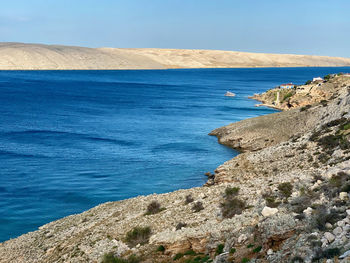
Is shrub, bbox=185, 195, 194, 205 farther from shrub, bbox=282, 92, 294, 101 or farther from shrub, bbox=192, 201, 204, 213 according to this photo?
shrub, bbox=282, 92, 294, 101

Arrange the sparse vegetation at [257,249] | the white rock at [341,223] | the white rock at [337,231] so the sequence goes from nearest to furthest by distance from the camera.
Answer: the white rock at [337,231], the white rock at [341,223], the sparse vegetation at [257,249]

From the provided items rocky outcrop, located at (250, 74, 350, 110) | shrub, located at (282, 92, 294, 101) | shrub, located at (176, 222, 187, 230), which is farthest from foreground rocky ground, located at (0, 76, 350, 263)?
shrub, located at (282, 92, 294, 101)

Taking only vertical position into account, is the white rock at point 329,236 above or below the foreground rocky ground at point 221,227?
above

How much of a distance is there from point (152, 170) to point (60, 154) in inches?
508

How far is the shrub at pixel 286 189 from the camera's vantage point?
2128cm

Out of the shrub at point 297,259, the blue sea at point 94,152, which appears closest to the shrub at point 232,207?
the shrub at point 297,259

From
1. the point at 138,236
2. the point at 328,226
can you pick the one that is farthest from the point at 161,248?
the point at 328,226

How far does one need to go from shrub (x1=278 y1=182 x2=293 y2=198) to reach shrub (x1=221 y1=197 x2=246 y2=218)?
2012 mm

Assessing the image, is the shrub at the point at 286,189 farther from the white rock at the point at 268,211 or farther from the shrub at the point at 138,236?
the shrub at the point at 138,236

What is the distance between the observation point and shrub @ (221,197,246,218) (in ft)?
67.7

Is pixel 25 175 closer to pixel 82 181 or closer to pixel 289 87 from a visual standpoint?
pixel 82 181

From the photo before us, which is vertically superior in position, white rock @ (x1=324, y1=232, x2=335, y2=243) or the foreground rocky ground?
white rock @ (x1=324, y1=232, x2=335, y2=243)

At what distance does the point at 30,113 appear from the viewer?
8575 cm

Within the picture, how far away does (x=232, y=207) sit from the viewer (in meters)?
21.3
